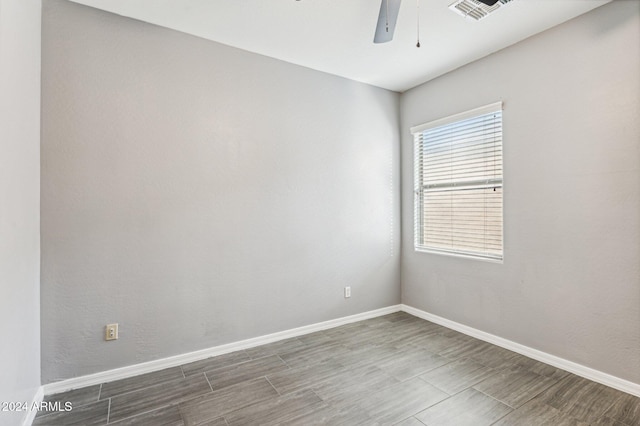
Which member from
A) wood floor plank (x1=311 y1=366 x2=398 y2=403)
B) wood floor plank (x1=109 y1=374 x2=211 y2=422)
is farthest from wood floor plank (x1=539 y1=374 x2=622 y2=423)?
wood floor plank (x1=109 y1=374 x2=211 y2=422)

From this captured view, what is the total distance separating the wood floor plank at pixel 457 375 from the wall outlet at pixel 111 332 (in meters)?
2.29

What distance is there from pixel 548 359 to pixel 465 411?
1.11 m

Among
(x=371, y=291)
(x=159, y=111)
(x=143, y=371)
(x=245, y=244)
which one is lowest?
(x=143, y=371)

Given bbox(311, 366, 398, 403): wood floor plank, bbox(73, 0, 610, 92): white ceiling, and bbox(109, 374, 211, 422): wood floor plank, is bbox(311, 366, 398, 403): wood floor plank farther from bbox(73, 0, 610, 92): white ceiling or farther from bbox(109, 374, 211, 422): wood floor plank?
bbox(73, 0, 610, 92): white ceiling

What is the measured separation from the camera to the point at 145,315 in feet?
7.93

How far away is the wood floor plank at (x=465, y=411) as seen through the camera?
6.05 feet

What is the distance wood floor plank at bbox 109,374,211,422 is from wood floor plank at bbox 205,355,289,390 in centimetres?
8

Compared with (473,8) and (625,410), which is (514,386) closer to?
(625,410)

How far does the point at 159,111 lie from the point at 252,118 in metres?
0.77
